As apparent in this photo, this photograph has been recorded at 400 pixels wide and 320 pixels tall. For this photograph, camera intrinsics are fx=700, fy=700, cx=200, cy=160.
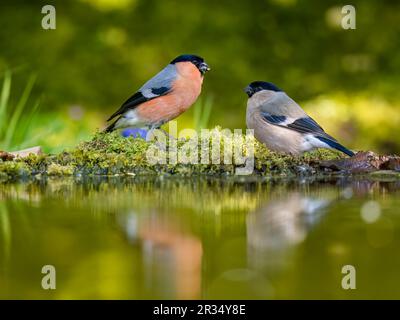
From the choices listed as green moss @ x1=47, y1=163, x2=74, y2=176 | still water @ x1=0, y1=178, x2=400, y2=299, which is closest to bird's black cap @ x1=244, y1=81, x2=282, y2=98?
still water @ x1=0, y1=178, x2=400, y2=299

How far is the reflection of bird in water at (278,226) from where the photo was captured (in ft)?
8.52

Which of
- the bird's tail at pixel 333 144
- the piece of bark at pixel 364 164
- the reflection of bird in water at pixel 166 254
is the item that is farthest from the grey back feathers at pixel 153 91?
the reflection of bird in water at pixel 166 254

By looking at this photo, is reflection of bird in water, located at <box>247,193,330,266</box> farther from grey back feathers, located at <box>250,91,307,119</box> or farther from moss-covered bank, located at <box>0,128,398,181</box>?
grey back feathers, located at <box>250,91,307,119</box>

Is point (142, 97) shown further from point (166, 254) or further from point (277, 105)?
point (166, 254)

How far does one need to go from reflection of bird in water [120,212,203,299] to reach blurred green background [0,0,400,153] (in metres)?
5.96

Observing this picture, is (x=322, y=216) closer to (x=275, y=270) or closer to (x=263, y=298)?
(x=275, y=270)

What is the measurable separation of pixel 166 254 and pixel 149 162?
2.30 metres

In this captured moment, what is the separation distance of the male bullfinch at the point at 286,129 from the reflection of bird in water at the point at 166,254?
2173 millimetres

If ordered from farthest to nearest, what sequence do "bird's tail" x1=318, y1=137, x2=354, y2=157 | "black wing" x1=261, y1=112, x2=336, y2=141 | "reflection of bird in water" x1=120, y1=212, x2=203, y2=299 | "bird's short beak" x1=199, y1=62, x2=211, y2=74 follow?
"bird's short beak" x1=199, y1=62, x2=211, y2=74
"black wing" x1=261, y1=112, x2=336, y2=141
"bird's tail" x1=318, y1=137, x2=354, y2=157
"reflection of bird in water" x1=120, y1=212, x2=203, y2=299

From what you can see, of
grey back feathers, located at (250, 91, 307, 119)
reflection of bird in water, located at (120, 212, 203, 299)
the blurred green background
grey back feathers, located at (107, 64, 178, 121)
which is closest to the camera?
reflection of bird in water, located at (120, 212, 203, 299)

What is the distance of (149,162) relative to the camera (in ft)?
16.0

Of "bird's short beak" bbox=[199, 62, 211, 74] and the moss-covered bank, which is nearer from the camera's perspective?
the moss-covered bank

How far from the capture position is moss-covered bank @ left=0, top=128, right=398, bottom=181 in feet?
15.7
